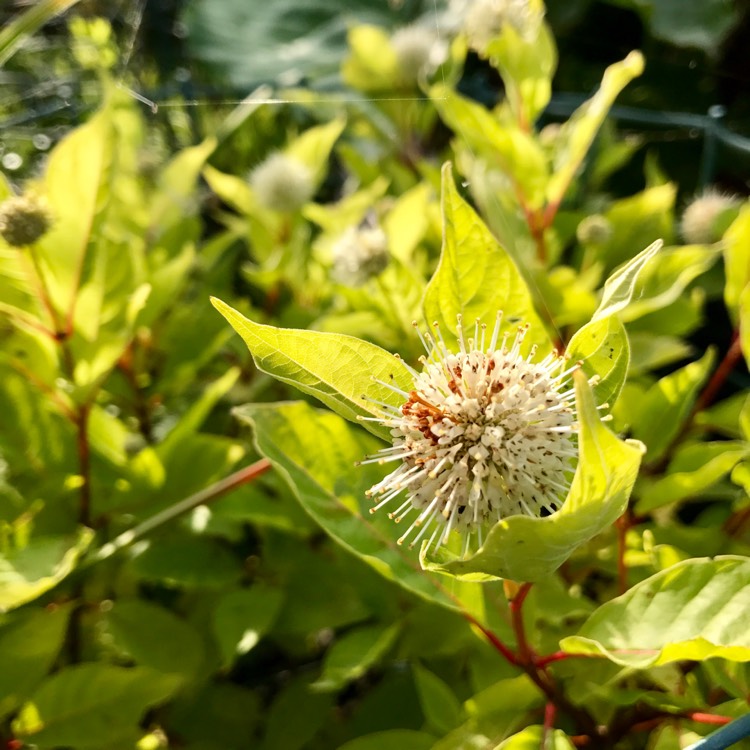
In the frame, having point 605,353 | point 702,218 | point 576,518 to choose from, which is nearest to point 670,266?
point 702,218

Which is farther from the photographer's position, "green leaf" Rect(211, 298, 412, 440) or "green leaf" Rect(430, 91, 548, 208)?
"green leaf" Rect(430, 91, 548, 208)

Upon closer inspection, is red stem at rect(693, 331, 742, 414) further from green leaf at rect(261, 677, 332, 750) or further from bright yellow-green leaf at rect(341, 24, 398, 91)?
bright yellow-green leaf at rect(341, 24, 398, 91)

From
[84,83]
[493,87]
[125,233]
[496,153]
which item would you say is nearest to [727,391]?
Result: [496,153]

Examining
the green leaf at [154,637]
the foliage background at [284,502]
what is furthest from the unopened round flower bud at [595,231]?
the green leaf at [154,637]

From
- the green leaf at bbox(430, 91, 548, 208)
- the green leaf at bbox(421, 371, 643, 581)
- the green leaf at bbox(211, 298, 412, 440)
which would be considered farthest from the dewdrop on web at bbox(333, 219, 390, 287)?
the green leaf at bbox(421, 371, 643, 581)

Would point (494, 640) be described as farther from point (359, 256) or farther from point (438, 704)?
point (359, 256)

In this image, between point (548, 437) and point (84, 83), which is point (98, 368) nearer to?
point (548, 437)
